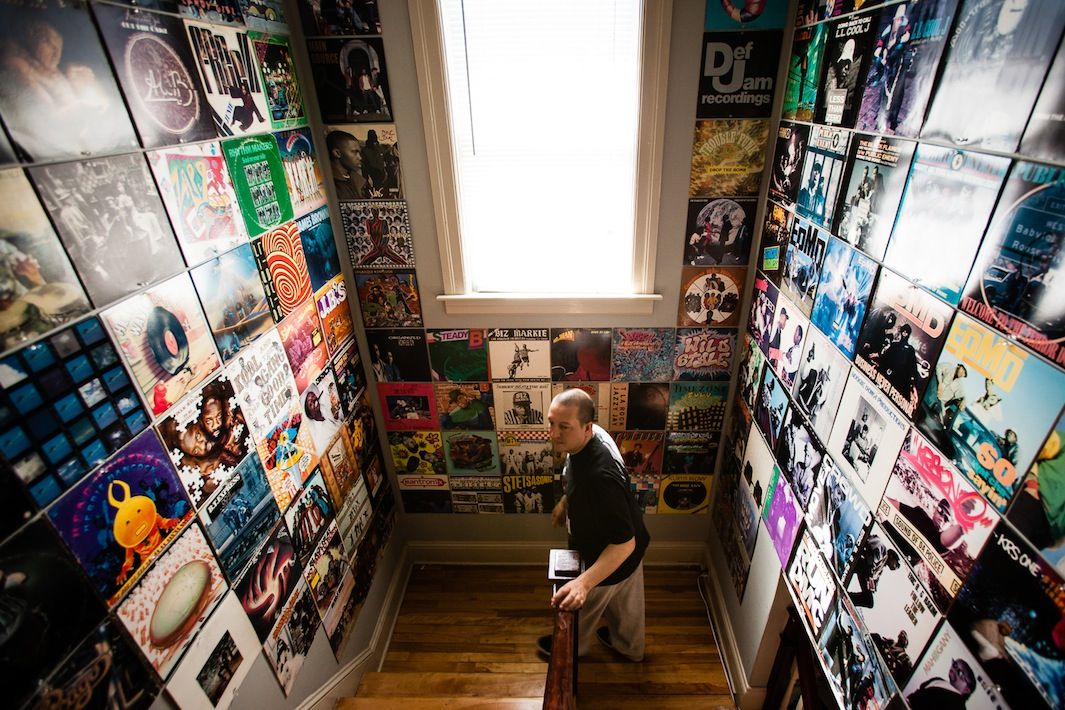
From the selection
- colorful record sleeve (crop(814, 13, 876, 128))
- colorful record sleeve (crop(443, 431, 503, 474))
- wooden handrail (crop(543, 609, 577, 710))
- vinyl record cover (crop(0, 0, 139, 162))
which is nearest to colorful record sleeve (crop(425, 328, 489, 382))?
colorful record sleeve (crop(443, 431, 503, 474))

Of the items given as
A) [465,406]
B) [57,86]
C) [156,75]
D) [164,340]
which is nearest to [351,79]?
[156,75]

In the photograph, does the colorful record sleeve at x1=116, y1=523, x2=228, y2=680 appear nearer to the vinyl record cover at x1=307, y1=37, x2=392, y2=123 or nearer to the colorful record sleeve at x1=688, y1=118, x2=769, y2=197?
the vinyl record cover at x1=307, y1=37, x2=392, y2=123

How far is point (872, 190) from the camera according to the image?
1521mm

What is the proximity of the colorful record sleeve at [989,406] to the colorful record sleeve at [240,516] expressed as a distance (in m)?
2.01

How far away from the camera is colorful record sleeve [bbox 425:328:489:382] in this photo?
9.11ft

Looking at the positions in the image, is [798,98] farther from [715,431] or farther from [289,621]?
[289,621]

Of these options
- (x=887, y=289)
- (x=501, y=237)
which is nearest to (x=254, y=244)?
(x=501, y=237)

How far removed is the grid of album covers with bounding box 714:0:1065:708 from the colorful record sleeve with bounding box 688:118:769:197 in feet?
0.48

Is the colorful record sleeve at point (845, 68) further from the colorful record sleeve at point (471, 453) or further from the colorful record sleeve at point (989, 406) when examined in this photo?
the colorful record sleeve at point (471, 453)

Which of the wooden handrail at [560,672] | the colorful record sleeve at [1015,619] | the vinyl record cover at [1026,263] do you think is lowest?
the wooden handrail at [560,672]

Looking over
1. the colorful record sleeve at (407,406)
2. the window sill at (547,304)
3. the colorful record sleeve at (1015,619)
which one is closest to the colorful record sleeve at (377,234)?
the window sill at (547,304)

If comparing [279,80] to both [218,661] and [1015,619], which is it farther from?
[1015,619]

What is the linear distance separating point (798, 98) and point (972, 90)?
970 mm

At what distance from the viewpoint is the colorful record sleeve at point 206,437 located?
1.48m
